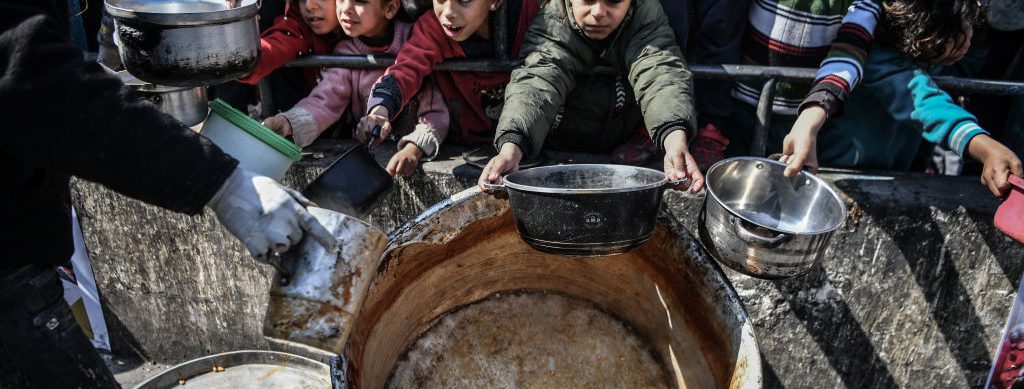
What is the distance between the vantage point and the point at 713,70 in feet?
8.89

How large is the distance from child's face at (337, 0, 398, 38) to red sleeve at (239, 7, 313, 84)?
0.19 metres

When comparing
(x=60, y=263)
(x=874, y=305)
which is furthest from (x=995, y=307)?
(x=60, y=263)

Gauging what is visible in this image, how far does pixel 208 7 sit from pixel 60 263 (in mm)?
1237

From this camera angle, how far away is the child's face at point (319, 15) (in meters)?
3.03

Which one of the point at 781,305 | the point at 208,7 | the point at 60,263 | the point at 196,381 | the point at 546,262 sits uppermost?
the point at 208,7

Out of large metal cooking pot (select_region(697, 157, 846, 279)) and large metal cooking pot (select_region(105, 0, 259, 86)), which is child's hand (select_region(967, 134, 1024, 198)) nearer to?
large metal cooking pot (select_region(697, 157, 846, 279))

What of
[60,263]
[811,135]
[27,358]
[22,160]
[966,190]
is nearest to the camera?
[22,160]

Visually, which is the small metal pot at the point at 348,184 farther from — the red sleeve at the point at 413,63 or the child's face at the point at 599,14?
the child's face at the point at 599,14

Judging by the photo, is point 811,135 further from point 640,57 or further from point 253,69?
point 253,69


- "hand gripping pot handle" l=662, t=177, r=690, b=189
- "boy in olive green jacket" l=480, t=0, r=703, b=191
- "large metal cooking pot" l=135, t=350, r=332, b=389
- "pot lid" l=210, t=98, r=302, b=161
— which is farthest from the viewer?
"large metal cooking pot" l=135, t=350, r=332, b=389

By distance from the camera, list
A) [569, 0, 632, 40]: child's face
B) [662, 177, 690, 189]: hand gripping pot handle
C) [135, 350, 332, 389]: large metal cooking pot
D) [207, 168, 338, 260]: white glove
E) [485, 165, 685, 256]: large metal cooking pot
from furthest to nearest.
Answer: [135, 350, 332, 389]: large metal cooking pot → [569, 0, 632, 40]: child's face → [662, 177, 690, 189]: hand gripping pot handle → [485, 165, 685, 256]: large metal cooking pot → [207, 168, 338, 260]: white glove

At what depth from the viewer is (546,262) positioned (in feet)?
8.75

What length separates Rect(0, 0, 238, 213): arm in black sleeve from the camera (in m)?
1.50

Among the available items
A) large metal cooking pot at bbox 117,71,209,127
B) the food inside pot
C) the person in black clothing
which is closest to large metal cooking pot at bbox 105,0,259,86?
large metal cooking pot at bbox 117,71,209,127
